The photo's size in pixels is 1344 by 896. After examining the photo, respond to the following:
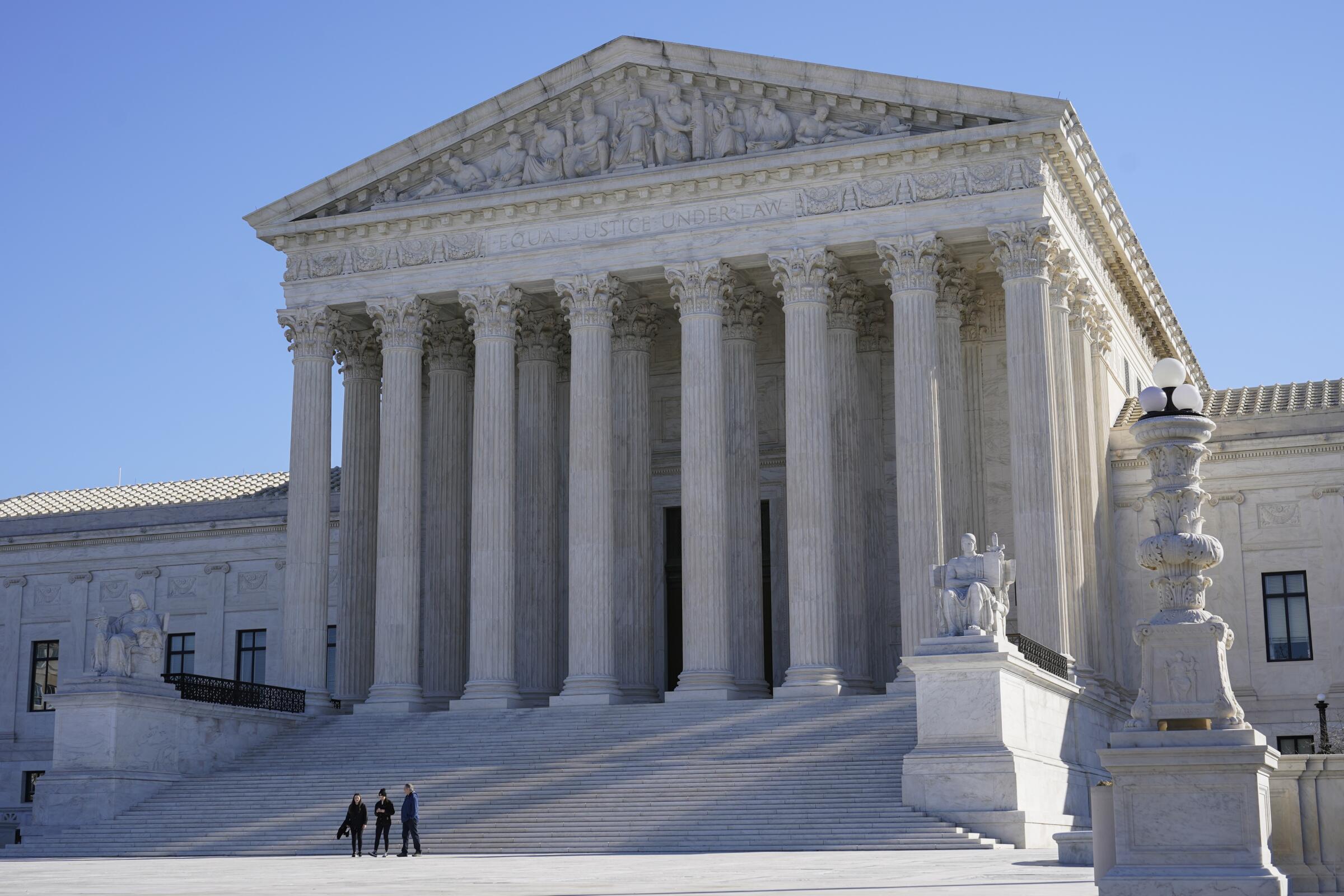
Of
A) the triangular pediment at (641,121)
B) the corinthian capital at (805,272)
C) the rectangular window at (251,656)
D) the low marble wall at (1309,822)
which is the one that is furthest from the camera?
the rectangular window at (251,656)

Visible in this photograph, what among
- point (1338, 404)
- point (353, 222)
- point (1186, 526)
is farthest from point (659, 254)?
point (1186, 526)

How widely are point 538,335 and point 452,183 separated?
16.4 feet

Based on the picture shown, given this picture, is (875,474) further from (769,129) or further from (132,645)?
(132,645)

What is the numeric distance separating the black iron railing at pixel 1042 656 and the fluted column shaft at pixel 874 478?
6964 mm

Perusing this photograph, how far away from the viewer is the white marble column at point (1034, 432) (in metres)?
39.8

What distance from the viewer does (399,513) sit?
4581 centimetres

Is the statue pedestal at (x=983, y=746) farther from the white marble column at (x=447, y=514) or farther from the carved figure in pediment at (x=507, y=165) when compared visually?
the carved figure in pediment at (x=507, y=165)

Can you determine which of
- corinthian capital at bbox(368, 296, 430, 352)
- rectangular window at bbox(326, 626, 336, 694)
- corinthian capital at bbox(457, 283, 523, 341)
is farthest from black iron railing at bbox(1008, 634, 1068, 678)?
rectangular window at bbox(326, 626, 336, 694)

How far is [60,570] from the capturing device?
6038cm

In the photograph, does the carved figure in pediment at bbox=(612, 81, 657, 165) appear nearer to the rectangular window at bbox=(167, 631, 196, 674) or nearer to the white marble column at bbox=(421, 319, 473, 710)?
the white marble column at bbox=(421, 319, 473, 710)

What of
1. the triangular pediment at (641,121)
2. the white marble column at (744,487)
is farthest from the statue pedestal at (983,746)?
the triangular pediment at (641,121)

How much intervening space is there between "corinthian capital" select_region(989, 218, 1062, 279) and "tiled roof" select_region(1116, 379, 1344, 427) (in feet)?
26.5

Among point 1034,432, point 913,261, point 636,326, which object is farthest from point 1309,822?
point 636,326

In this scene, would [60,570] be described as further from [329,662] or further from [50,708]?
[329,662]
